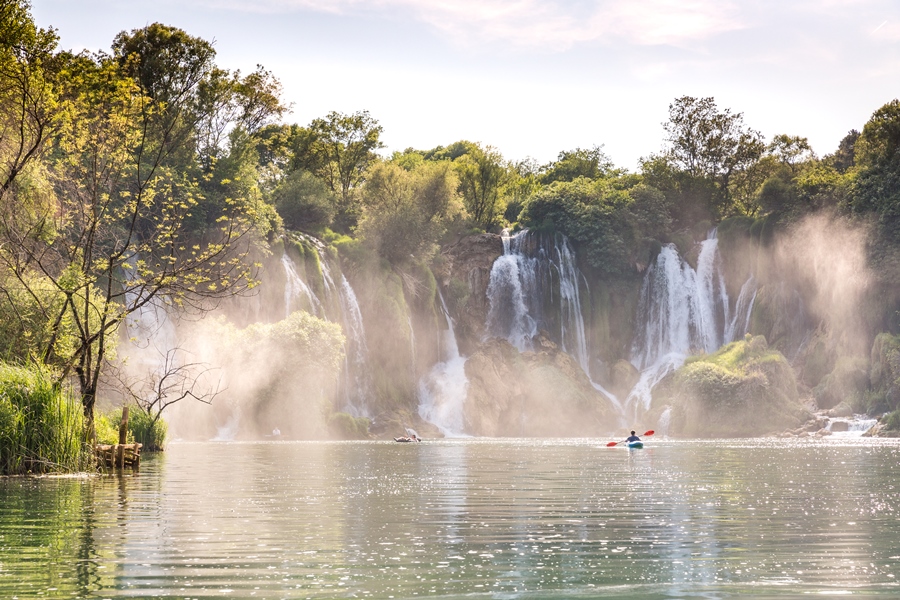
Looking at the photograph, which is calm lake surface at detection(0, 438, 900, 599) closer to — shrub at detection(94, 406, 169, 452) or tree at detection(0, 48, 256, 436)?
tree at detection(0, 48, 256, 436)

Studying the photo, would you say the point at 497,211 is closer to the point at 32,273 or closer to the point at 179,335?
the point at 179,335

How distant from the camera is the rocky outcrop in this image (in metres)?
78.6

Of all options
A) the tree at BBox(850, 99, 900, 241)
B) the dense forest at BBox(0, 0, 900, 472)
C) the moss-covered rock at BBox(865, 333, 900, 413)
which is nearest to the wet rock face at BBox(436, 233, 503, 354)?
the dense forest at BBox(0, 0, 900, 472)

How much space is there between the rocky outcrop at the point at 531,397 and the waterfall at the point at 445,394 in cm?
85

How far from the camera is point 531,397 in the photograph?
8050 cm

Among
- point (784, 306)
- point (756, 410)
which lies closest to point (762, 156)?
point (784, 306)

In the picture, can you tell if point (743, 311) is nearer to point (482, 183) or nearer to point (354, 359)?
point (482, 183)

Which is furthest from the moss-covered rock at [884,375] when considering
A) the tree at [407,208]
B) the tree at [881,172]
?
the tree at [407,208]

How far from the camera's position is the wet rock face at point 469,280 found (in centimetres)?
8369

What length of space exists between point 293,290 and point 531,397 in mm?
21393

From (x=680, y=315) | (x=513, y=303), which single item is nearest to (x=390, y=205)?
(x=513, y=303)

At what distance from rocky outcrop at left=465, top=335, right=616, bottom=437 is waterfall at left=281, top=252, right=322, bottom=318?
14.4 m

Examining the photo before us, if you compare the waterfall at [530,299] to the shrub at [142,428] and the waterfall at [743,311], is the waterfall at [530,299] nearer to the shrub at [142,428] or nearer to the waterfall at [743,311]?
the waterfall at [743,311]

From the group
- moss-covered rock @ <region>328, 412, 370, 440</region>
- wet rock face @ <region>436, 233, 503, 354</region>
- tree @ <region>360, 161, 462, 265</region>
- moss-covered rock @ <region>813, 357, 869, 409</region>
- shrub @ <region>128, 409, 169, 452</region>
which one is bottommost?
moss-covered rock @ <region>328, 412, 370, 440</region>
